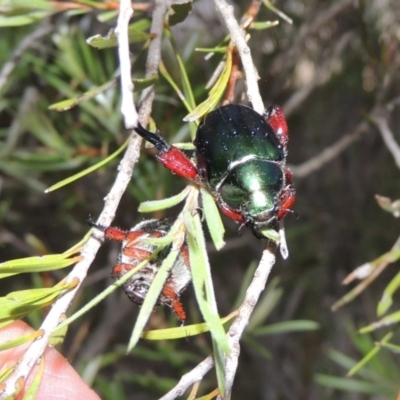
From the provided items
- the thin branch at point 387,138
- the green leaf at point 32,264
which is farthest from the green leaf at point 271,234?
the thin branch at point 387,138

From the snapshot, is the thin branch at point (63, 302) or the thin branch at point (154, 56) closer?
the thin branch at point (63, 302)

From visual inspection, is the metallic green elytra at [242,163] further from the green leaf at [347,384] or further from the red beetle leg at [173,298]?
the green leaf at [347,384]

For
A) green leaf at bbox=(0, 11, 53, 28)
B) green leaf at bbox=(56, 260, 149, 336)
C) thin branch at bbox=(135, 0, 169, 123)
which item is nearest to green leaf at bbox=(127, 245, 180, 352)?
green leaf at bbox=(56, 260, 149, 336)

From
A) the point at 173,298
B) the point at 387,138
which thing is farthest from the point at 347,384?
the point at 173,298

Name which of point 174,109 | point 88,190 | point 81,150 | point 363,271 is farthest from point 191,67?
point 363,271

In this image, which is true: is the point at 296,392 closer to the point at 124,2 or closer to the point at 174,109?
the point at 174,109

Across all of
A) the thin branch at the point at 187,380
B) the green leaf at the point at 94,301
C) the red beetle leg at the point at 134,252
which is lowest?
the thin branch at the point at 187,380

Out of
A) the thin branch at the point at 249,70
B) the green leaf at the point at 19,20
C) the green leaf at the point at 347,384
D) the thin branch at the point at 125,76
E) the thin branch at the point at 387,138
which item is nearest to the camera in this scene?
the thin branch at the point at 125,76
